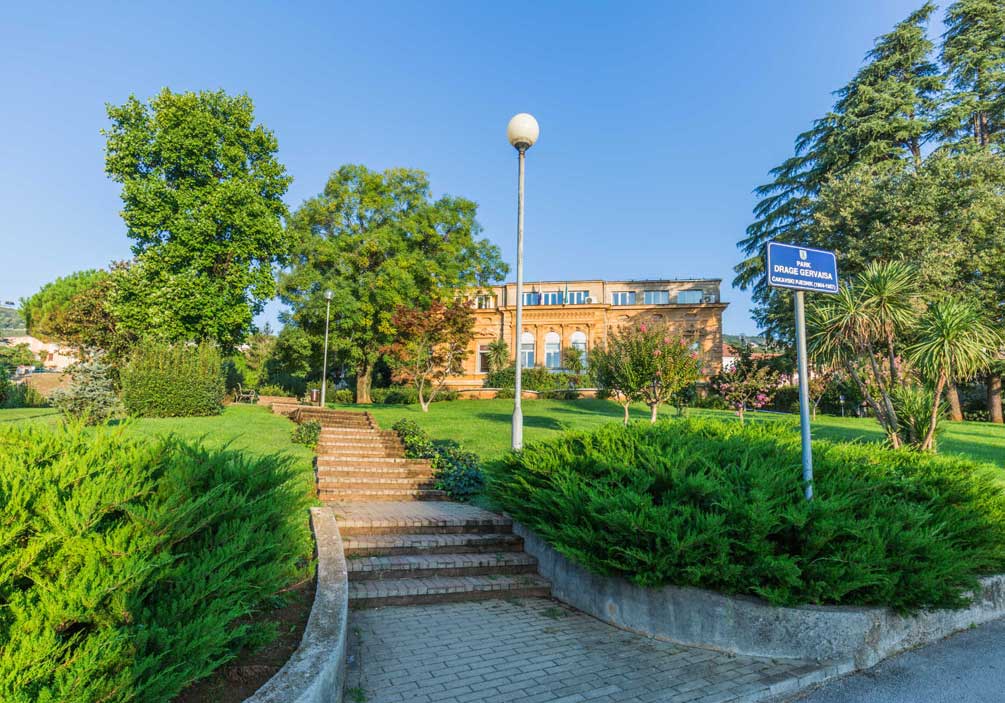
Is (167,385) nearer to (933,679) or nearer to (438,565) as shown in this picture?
(438,565)

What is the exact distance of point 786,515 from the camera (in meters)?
4.25

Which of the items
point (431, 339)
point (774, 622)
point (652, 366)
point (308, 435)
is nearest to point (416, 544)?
point (774, 622)

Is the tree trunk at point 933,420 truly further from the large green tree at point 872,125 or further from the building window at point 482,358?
the building window at point 482,358

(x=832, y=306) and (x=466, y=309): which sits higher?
(x=466, y=309)

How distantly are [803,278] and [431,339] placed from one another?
62.4ft

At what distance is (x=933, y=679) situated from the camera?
383 cm

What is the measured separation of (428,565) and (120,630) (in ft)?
12.3

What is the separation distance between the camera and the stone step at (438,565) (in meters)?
5.55

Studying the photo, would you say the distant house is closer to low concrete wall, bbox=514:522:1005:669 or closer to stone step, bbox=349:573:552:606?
stone step, bbox=349:573:552:606

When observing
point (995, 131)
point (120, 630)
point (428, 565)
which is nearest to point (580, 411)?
point (428, 565)

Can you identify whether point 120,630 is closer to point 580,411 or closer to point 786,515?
point 786,515

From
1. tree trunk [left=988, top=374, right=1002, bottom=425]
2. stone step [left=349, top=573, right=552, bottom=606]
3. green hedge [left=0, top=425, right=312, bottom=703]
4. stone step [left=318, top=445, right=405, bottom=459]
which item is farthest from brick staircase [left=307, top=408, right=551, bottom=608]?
tree trunk [left=988, top=374, right=1002, bottom=425]

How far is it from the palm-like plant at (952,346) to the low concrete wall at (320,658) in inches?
435

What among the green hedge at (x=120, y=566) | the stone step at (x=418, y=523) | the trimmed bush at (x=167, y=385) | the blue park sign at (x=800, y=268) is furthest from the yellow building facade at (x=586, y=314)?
the green hedge at (x=120, y=566)
